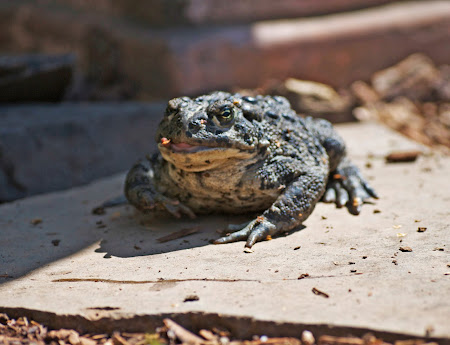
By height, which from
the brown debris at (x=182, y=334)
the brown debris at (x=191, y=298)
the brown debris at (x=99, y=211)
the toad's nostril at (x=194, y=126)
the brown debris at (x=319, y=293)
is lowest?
the brown debris at (x=99, y=211)

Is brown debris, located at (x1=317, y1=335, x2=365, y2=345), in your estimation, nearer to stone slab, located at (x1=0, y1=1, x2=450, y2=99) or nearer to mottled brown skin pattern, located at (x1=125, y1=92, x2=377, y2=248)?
mottled brown skin pattern, located at (x1=125, y1=92, x2=377, y2=248)

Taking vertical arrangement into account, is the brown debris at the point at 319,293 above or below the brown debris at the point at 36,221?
above

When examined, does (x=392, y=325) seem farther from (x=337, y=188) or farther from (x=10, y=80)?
(x=10, y=80)

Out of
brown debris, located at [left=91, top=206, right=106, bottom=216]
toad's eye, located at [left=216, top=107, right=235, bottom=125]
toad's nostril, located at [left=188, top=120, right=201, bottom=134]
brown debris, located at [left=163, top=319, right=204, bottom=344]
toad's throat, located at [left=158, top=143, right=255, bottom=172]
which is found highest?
toad's eye, located at [left=216, top=107, right=235, bottom=125]

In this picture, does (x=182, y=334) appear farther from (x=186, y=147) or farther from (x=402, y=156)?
(x=402, y=156)

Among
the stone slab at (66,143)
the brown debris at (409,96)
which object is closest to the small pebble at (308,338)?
the stone slab at (66,143)

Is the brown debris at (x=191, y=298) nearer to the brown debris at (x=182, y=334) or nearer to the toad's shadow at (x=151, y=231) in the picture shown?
the brown debris at (x=182, y=334)

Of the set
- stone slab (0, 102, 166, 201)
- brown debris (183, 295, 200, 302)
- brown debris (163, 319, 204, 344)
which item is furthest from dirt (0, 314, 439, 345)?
stone slab (0, 102, 166, 201)
